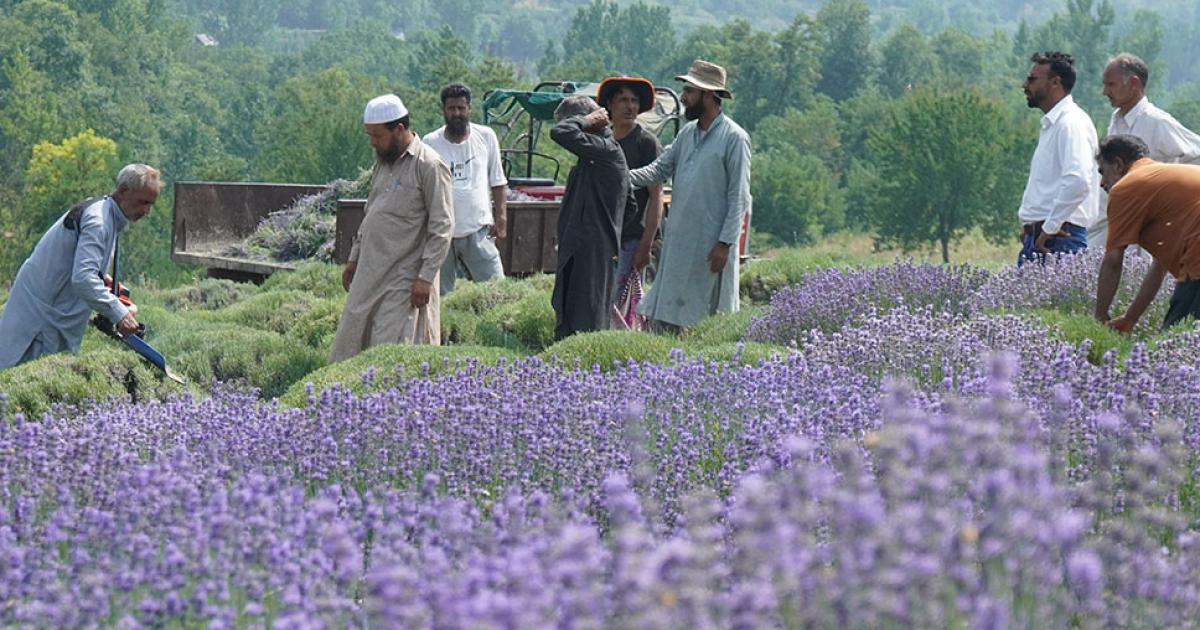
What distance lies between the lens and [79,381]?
25.9 feet

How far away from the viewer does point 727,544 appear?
4.19 m

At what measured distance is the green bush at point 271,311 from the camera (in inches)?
499

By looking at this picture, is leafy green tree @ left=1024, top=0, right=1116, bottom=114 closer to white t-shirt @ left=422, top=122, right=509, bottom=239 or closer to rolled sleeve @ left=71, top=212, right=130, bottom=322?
white t-shirt @ left=422, top=122, right=509, bottom=239

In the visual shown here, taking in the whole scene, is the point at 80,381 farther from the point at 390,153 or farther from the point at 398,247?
the point at 390,153

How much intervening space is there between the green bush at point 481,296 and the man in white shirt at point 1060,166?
3.71 metres

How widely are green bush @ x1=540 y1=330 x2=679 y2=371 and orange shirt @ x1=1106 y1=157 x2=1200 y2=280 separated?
2032mm

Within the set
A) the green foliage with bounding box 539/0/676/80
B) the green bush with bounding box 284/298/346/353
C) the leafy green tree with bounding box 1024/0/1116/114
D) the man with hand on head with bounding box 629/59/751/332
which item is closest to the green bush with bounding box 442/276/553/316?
the green bush with bounding box 284/298/346/353

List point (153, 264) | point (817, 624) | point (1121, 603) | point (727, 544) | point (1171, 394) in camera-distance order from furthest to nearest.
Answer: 1. point (153, 264)
2. point (1171, 394)
3. point (727, 544)
4. point (1121, 603)
5. point (817, 624)

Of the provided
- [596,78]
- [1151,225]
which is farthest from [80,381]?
[596,78]

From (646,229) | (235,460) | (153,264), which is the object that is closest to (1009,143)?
(153,264)

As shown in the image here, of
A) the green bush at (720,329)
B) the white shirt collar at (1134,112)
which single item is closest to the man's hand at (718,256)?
the green bush at (720,329)

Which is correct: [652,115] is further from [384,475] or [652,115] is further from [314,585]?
[314,585]

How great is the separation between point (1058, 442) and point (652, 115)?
1229cm

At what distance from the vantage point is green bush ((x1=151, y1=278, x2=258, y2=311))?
16.0 m
